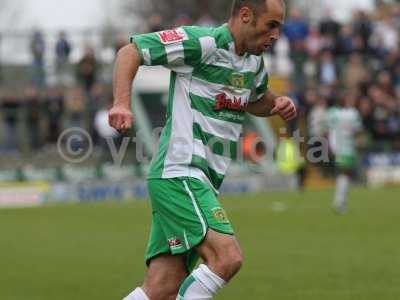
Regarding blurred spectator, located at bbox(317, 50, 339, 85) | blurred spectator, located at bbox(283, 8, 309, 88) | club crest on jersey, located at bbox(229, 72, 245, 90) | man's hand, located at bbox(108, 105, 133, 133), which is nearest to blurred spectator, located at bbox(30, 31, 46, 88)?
blurred spectator, located at bbox(283, 8, 309, 88)

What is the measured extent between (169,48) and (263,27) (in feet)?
1.89

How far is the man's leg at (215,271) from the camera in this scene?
20.6 ft

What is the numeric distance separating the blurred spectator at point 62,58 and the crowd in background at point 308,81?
1.1 inches

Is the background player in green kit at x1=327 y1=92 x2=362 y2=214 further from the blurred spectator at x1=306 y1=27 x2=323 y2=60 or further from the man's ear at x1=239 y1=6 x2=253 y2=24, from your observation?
the man's ear at x1=239 y1=6 x2=253 y2=24

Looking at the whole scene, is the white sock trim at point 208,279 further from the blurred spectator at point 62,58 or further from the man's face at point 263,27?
the blurred spectator at point 62,58

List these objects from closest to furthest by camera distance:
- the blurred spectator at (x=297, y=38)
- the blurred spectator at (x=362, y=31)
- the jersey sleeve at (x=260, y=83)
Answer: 1. the jersey sleeve at (x=260, y=83)
2. the blurred spectator at (x=297, y=38)
3. the blurred spectator at (x=362, y=31)

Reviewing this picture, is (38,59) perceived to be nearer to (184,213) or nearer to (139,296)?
(139,296)

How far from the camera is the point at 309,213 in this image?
20281 millimetres

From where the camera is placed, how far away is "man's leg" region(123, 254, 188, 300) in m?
6.71

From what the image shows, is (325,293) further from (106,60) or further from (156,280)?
(106,60)

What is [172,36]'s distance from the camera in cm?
653

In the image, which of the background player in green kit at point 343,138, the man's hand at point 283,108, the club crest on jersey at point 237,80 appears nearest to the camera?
the club crest on jersey at point 237,80

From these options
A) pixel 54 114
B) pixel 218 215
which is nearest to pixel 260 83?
pixel 218 215

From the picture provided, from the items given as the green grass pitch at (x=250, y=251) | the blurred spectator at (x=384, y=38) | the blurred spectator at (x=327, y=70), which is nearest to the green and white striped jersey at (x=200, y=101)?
the green grass pitch at (x=250, y=251)
